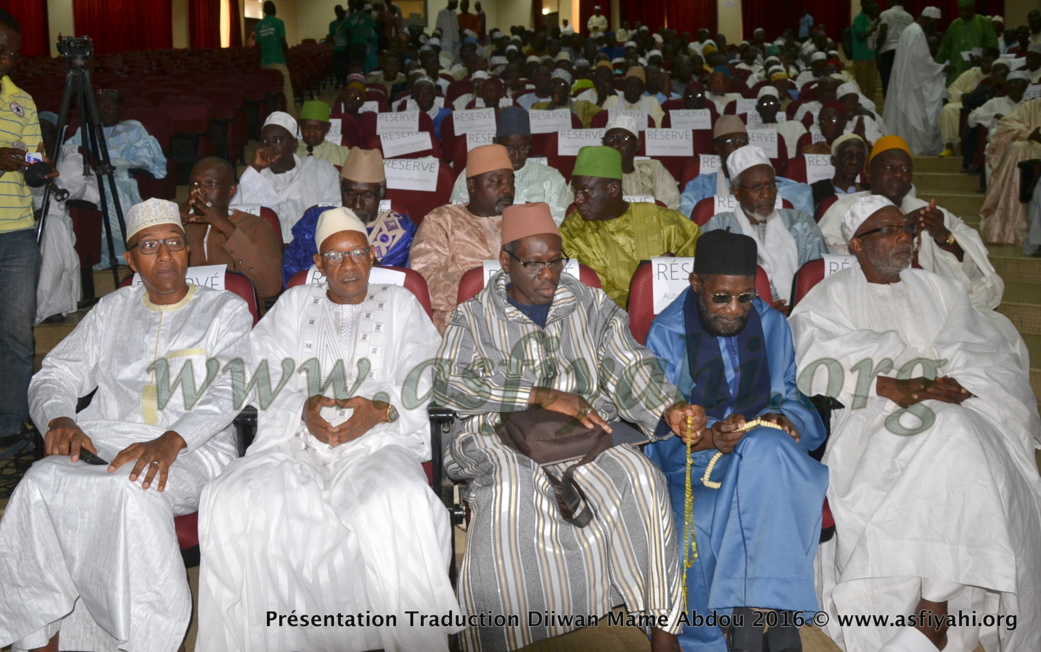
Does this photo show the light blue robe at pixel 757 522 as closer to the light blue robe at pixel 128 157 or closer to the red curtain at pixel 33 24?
the light blue robe at pixel 128 157

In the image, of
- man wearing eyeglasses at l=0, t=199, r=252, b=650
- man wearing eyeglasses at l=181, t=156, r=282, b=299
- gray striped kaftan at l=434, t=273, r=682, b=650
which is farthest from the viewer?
man wearing eyeglasses at l=181, t=156, r=282, b=299

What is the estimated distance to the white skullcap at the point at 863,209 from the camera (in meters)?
3.33

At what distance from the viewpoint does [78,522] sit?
255 cm

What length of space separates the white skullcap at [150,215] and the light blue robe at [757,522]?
1.90 meters

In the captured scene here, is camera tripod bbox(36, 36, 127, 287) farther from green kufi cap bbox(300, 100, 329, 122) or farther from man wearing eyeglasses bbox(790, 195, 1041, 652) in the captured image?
man wearing eyeglasses bbox(790, 195, 1041, 652)

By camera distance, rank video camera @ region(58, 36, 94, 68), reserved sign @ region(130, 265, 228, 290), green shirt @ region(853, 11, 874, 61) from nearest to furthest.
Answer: reserved sign @ region(130, 265, 228, 290), video camera @ region(58, 36, 94, 68), green shirt @ region(853, 11, 874, 61)

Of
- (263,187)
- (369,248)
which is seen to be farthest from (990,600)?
(263,187)

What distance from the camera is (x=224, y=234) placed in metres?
3.78

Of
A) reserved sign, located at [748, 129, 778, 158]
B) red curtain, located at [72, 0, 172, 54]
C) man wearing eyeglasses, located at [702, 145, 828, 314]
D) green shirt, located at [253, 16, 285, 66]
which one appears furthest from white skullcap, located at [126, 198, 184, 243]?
red curtain, located at [72, 0, 172, 54]

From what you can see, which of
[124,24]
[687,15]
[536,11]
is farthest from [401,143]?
[536,11]

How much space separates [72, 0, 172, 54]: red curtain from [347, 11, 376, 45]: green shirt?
7.83 metres

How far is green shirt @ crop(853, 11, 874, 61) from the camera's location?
14805 mm

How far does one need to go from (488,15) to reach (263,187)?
23.1 meters

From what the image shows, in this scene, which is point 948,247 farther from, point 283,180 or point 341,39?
point 341,39
